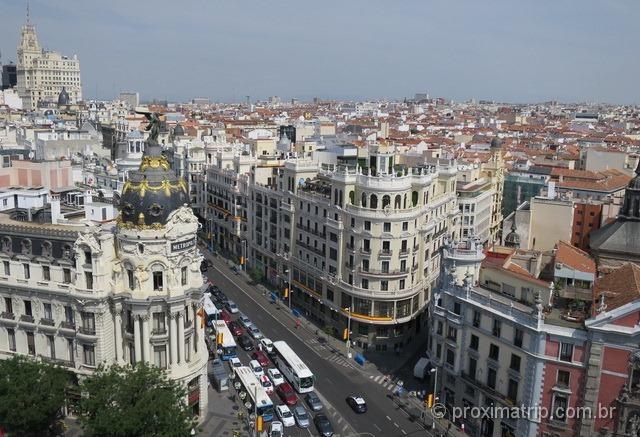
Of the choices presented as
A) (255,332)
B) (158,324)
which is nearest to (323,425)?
(158,324)

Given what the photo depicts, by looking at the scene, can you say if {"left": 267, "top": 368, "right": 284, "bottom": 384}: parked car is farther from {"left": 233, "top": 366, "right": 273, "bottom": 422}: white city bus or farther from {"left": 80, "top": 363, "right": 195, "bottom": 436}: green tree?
{"left": 80, "top": 363, "right": 195, "bottom": 436}: green tree

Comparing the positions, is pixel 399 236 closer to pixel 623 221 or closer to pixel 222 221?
pixel 623 221

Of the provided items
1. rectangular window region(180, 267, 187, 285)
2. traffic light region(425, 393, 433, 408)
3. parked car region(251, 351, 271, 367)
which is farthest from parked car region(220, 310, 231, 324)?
traffic light region(425, 393, 433, 408)

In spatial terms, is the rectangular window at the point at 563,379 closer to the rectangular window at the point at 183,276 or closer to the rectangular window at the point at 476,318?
the rectangular window at the point at 476,318

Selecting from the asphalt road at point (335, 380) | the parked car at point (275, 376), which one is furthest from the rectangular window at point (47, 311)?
the asphalt road at point (335, 380)

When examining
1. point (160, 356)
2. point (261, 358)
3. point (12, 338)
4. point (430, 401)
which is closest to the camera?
point (160, 356)

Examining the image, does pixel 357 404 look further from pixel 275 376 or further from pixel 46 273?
pixel 46 273

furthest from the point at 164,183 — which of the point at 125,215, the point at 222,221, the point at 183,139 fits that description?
the point at 183,139

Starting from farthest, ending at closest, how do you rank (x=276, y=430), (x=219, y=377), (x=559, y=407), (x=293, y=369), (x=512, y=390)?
1. (x=293, y=369)
2. (x=219, y=377)
3. (x=276, y=430)
4. (x=512, y=390)
5. (x=559, y=407)
